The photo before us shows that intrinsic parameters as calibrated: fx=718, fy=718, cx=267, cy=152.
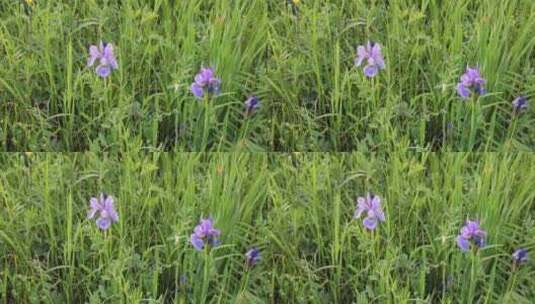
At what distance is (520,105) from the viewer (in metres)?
1.64

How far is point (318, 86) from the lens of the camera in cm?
166

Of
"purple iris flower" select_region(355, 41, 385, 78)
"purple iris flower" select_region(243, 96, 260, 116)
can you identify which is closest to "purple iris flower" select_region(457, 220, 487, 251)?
"purple iris flower" select_region(355, 41, 385, 78)

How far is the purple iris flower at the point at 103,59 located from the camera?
5.37 ft

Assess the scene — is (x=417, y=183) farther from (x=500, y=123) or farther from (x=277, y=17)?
(x=277, y=17)

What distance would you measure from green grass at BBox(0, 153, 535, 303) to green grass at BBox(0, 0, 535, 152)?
50 mm

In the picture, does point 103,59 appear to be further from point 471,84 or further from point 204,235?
point 471,84

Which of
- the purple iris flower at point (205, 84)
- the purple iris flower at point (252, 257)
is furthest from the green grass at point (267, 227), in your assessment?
the purple iris flower at point (205, 84)

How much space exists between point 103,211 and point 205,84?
37 cm

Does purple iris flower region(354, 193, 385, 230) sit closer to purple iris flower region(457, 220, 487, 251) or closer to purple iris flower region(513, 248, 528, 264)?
purple iris flower region(457, 220, 487, 251)

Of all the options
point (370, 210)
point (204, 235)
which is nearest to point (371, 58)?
point (370, 210)

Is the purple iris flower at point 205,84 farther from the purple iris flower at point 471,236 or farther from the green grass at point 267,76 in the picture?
the purple iris flower at point 471,236

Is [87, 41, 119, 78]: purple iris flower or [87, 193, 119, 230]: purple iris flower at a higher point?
[87, 41, 119, 78]: purple iris flower

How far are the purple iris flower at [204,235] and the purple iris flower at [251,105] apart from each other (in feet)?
0.86

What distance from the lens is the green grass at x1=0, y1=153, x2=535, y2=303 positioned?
5.37ft
